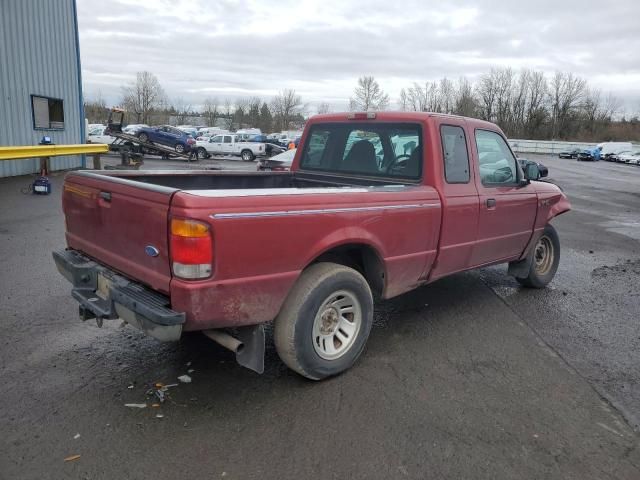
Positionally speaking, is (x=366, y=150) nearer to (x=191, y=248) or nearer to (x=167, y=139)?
(x=191, y=248)

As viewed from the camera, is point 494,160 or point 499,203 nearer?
point 499,203

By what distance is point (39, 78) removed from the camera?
1623 centimetres

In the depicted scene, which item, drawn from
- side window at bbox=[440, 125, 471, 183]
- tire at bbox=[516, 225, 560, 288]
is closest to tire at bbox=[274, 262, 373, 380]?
side window at bbox=[440, 125, 471, 183]

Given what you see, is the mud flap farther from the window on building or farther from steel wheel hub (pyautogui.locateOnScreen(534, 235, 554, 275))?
the window on building

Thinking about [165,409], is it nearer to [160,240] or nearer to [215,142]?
[160,240]

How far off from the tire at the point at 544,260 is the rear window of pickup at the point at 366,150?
2589mm

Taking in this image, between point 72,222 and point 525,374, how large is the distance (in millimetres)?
3855

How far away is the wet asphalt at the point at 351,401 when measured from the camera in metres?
2.82

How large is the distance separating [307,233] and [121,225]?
125 cm

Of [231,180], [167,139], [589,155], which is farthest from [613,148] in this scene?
[231,180]

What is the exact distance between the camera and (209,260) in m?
2.89

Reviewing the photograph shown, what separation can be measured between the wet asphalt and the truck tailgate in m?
0.87

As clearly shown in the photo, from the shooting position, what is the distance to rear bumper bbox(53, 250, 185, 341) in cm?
293

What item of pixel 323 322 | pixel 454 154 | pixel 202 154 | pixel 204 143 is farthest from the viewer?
pixel 204 143
